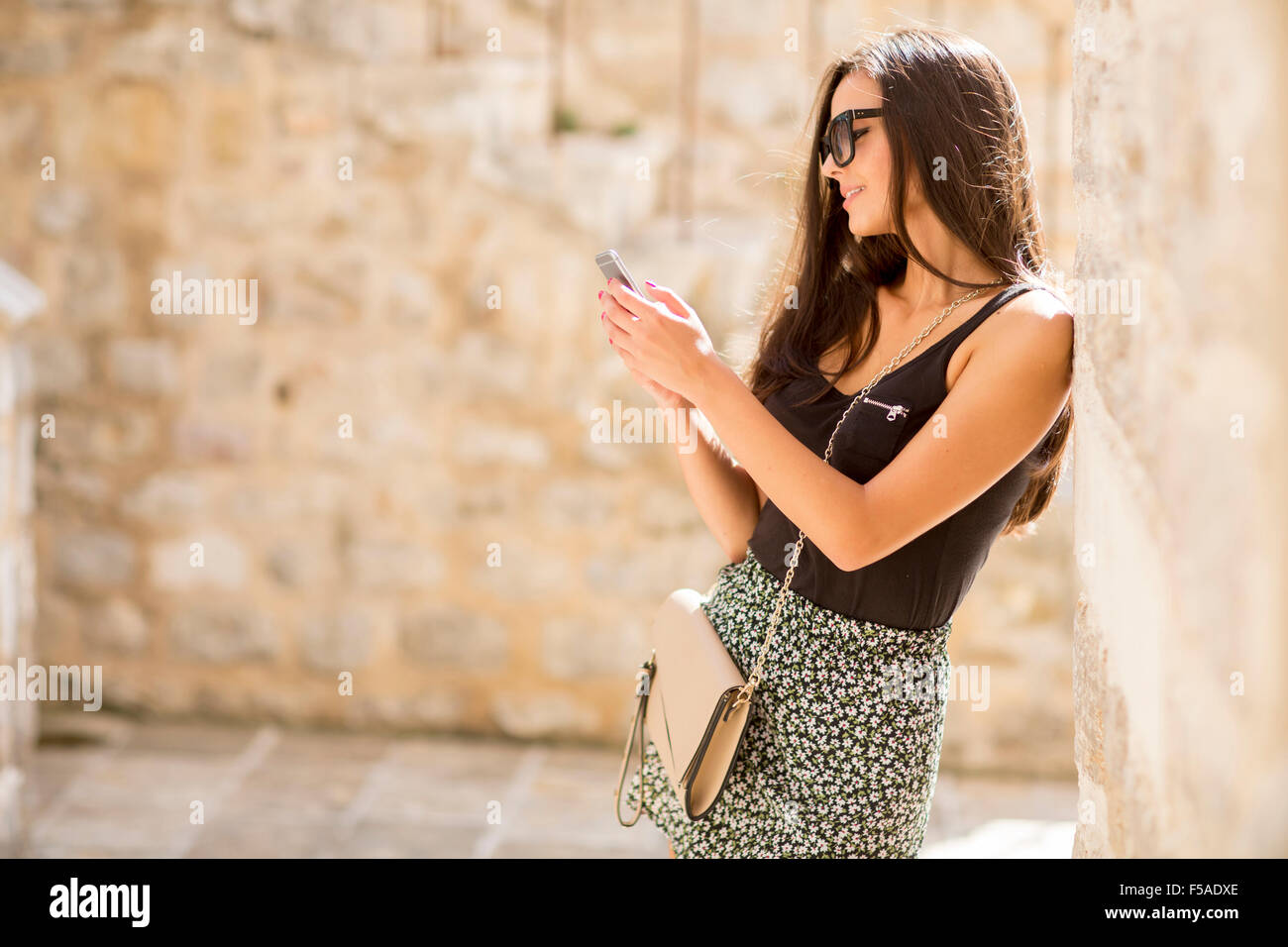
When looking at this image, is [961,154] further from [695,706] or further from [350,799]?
[350,799]

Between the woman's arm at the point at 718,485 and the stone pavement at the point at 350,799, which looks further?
the stone pavement at the point at 350,799

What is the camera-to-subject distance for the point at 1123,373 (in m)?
0.99

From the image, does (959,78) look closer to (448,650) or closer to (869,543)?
(869,543)

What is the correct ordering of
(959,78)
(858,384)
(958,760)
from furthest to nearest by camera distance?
1. (958,760)
2. (858,384)
3. (959,78)

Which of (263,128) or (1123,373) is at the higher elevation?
(263,128)

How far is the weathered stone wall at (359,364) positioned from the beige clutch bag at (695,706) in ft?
7.13

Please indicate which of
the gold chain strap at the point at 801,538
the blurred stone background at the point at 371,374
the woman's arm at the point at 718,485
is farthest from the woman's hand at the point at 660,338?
the blurred stone background at the point at 371,374

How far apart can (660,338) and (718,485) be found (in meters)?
0.40

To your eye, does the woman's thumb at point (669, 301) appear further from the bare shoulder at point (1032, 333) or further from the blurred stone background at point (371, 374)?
the blurred stone background at point (371, 374)

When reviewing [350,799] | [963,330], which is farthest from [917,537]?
[350,799]

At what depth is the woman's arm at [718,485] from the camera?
1.65 m

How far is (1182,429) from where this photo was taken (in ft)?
2.82
